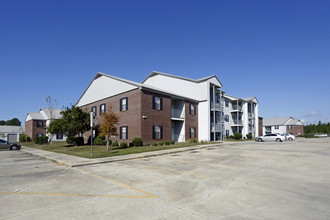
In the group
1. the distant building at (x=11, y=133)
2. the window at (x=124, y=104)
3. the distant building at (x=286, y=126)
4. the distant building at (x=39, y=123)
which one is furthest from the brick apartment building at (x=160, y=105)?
the distant building at (x=286, y=126)

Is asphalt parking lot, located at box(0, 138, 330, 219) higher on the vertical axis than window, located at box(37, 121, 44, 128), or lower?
lower

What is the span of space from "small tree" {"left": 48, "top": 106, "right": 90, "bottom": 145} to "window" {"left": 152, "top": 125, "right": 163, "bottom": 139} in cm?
1024

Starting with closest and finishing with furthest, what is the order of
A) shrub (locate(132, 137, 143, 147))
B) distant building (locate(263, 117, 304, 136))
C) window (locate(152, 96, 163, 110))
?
shrub (locate(132, 137, 143, 147)) < window (locate(152, 96, 163, 110)) < distant building (locate(263, 117, 304, 136))

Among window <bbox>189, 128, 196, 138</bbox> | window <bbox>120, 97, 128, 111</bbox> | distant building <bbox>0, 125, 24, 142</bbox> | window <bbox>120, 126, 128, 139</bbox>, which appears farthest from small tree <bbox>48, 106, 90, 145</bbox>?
distant building <bbox>0, 125, 24, 142</bbox>

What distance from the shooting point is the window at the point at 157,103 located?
26791 millimetres

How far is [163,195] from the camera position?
636 cm

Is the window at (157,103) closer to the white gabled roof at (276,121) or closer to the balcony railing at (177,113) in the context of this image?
the balcony railing at (177,113)

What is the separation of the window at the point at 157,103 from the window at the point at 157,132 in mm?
2474

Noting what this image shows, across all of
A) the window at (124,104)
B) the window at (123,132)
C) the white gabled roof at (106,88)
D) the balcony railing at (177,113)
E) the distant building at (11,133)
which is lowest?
the distant building at (11,133)

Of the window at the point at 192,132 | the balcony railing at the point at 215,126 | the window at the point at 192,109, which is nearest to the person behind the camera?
the window at the point at 192,132

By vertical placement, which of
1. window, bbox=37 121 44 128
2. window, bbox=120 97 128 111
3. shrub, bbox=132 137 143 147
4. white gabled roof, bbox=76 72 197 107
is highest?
white gabled roof, bbox=76 72 197 107

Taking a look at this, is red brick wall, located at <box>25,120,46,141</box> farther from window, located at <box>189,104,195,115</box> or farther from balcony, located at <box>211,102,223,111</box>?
balcony, located at <box>211,102,223,111</box>

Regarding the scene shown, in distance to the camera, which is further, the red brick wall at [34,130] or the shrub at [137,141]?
the red brick wall at [34,130]

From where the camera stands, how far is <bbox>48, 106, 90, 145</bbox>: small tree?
28139 millimetres
